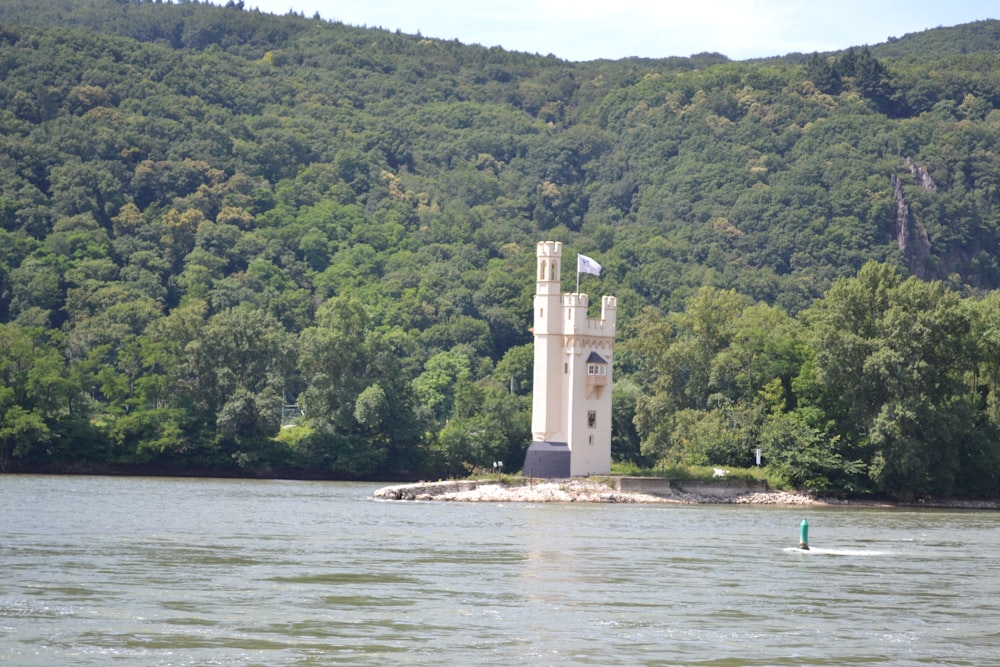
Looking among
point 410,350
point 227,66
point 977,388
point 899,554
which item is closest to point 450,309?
point 410,350

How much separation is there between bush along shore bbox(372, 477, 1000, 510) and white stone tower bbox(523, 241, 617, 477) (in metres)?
2.32

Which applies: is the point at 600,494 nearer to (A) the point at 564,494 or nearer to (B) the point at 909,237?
(A) the point at 564,494

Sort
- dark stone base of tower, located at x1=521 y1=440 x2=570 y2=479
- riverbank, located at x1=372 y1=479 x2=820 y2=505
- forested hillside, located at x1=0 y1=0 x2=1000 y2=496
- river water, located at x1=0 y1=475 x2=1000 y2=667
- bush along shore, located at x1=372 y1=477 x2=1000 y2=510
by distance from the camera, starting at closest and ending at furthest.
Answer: river water, located at x1=0 y1=475 x2=1000 y2=667 < riverbank, located at x1=372 y1=479 x2=820 y2=505 < bush along shore, located at x1=372 y1=477 x2=1000 y2=510 < dark stone base of tower, located at x1=521 y1=440 x2=570 y2=479 < forested hillside, located at x1=0 y1=0 x2=1000 y2=496

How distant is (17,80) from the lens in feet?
509

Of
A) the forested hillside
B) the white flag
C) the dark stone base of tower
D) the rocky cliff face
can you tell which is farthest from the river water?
the rocky cliff face

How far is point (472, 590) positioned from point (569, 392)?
47143 millimetres

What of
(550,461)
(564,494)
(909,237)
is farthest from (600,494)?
(909,237)

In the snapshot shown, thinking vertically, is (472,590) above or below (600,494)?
below

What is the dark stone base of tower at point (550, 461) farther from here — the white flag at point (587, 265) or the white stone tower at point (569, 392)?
the white flag at point (587, 265)

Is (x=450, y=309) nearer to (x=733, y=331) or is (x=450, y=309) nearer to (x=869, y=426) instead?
(x=733, y=331)

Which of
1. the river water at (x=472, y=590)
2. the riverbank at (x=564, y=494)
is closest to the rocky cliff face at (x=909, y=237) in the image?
the riverbank at (x=564, y=494)

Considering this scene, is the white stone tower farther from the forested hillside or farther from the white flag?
the forested hillside

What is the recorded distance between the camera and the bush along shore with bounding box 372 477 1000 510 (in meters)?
77.8

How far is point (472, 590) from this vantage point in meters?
36.4
